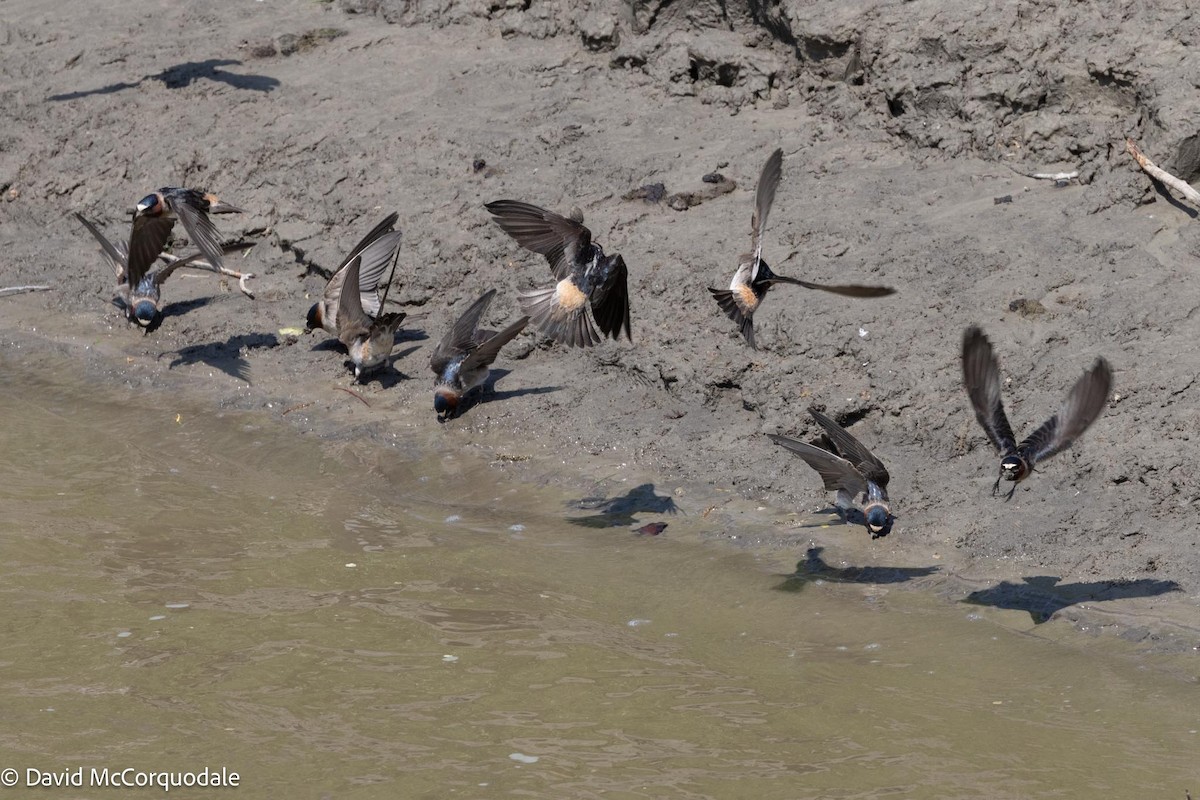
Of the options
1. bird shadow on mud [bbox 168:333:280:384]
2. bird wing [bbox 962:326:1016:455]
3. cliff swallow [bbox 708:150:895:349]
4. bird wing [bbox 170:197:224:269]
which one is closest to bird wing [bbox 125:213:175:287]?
bird wing [bbox 170:197:224:269]

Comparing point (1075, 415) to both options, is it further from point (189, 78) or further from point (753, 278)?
point (189, 78)

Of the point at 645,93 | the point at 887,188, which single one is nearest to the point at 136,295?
the point at 645,93

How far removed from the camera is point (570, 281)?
7.29 meters

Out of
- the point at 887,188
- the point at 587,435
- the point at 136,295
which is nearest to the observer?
the point at 587,435

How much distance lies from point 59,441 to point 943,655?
525cm

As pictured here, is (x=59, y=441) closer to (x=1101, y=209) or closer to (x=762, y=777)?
(x=762, y=777)

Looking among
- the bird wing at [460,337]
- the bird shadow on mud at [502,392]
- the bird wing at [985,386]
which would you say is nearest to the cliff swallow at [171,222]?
the bird wing at [460,337]

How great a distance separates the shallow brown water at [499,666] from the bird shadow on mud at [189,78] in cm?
501

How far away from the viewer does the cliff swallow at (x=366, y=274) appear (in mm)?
9094

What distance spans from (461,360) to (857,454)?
2.65 meters

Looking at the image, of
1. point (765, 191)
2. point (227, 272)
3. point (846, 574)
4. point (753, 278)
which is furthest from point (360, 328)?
point (846, 574)

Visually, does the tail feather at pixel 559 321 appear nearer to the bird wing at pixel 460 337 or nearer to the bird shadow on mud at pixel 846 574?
the bird wing at pixel 460 337

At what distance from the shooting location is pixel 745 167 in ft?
31.5

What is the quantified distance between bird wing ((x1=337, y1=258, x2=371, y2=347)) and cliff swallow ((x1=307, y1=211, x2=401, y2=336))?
9cm
